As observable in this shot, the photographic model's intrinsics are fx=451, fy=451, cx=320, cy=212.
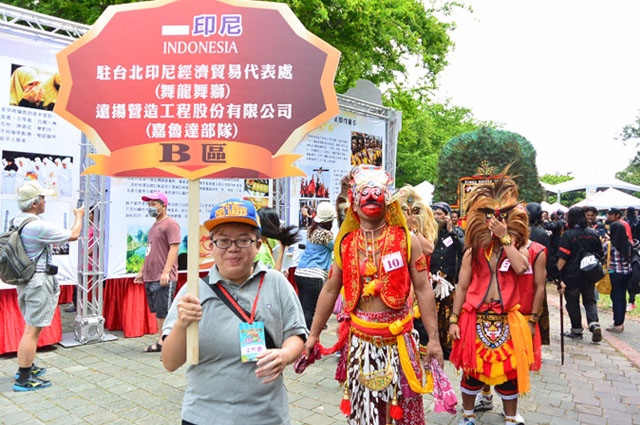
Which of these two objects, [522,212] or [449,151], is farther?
[449,151]

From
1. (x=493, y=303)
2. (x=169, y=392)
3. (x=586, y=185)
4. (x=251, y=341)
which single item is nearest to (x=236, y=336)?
(x=251, y=341)

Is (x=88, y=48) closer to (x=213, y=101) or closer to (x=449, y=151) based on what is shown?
(x=213, y=101)

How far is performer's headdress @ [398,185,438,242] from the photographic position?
4594 mm

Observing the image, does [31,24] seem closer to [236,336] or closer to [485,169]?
[236,336]

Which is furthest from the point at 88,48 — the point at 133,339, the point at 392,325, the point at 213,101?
the point at 133,339

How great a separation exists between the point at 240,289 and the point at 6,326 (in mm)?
4860

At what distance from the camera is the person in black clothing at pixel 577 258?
21.9 ft

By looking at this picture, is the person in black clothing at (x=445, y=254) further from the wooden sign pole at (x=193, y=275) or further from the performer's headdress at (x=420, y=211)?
the wooden sign pole at (x=193, y=275)

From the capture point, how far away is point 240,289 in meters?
1.97

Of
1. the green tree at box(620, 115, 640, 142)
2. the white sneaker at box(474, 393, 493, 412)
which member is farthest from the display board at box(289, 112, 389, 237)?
the green tree at box(620, 115, 640, 142)

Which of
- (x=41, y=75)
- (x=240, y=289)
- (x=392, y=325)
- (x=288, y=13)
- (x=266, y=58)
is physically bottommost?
(x=392, y=325)

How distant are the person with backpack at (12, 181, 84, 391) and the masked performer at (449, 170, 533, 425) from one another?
364 cm

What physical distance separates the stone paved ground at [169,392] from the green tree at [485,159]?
26.7ft

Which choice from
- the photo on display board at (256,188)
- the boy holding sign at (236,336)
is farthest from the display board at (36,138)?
the boy holding sign at (236,336)
